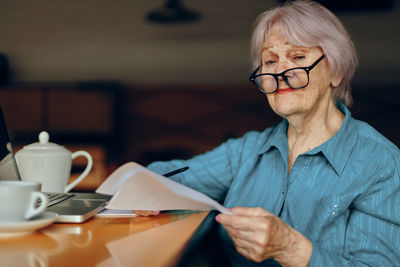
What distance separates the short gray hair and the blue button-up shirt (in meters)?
0.16

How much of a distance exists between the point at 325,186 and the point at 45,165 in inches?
31.7

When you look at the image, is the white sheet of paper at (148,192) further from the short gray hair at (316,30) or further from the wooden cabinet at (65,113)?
Answer: the wooden cabinet at (65,113)

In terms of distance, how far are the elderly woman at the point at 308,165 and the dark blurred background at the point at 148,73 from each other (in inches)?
98.8

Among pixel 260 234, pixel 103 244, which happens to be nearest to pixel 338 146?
pixel 260 234

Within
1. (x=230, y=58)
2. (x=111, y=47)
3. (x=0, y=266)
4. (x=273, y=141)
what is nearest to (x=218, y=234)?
(x=273, y=141)

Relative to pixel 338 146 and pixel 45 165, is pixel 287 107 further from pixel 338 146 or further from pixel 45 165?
pixel 45 165

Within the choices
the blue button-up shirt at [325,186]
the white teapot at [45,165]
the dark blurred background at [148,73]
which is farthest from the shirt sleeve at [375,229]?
the dark blurred background at [148,73]

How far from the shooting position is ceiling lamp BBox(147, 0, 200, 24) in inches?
165

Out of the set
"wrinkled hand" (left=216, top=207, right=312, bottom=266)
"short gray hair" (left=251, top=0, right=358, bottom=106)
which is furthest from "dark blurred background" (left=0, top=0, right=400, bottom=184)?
"wrinkled hand" (left=216, top=207, right=312, bottom=266)

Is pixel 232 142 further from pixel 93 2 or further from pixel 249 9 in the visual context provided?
pixel 93 2

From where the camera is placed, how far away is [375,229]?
3.38 feet

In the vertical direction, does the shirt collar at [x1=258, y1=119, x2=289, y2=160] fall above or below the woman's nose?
below

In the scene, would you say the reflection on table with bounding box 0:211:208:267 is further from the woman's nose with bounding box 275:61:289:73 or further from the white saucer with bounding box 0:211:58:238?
the woman's nose with bounding box 275:61:289:73

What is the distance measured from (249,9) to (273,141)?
3105 mm
